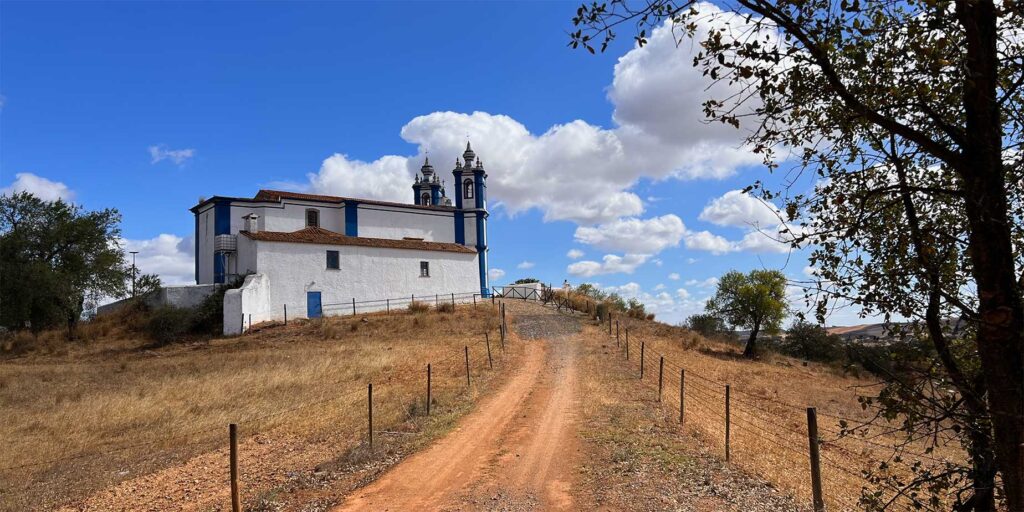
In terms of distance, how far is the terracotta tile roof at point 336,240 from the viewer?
35500mm

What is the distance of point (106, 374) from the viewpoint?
21.9 meters

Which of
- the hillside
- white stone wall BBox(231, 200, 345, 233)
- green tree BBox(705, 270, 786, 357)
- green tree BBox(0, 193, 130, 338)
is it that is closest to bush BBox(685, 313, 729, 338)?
green tree BBox(705, 270, 786, 357)

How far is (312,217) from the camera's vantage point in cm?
4141

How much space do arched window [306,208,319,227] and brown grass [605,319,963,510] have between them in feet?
70.9

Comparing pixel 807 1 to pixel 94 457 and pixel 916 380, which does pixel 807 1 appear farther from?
pixel 94 457

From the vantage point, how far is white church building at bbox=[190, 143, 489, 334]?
35094 millimetres

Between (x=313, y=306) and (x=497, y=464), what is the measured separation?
2923 centimetres

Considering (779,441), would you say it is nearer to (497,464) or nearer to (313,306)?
(497,464)

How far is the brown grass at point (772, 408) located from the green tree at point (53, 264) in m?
30.6

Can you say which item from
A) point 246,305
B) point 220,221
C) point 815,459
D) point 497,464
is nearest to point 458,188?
point 220,221

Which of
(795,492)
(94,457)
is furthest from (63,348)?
(795,492)

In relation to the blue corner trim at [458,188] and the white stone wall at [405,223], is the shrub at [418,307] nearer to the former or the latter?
the white stone wall at [405,223]

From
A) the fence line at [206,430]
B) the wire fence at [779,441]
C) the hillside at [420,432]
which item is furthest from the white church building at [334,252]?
the wire fence at [779,441]

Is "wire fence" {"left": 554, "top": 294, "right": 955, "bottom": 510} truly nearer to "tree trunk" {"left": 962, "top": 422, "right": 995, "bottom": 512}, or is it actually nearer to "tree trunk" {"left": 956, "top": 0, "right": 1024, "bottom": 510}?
"tree trunk" {"left": 962, "top": 422, "right": 995, "bottom": 512}
